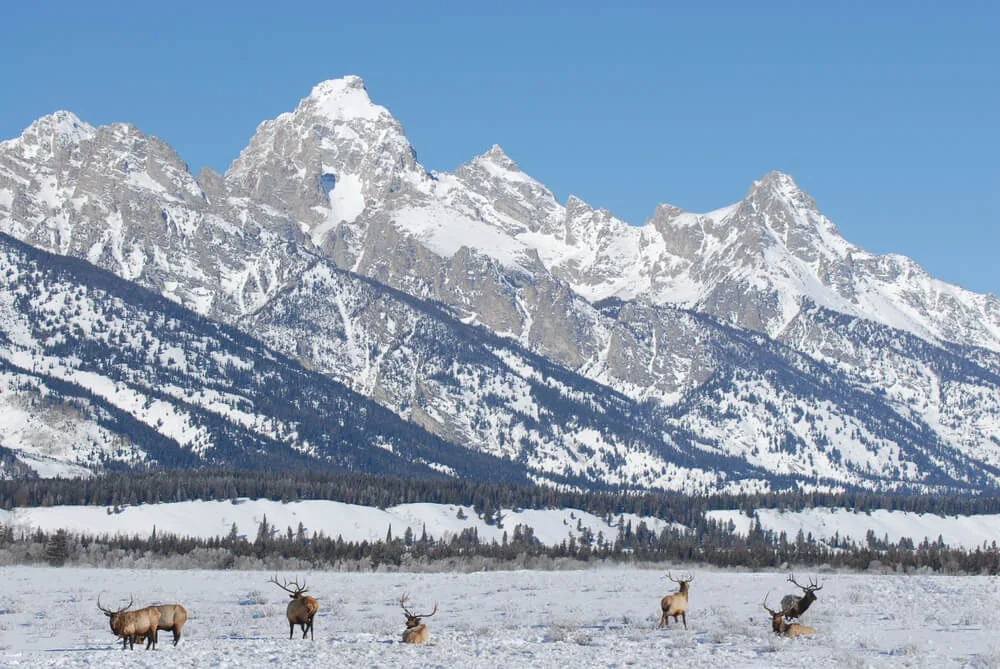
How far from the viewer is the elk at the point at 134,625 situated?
58.4m

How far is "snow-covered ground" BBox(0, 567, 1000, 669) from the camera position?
5500 centimetres

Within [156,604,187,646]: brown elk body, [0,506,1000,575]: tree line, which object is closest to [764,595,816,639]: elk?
[156,604,187,646]: brown elk body

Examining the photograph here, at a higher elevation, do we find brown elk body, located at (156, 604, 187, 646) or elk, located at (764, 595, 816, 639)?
elk, located at (764, 595, 816, 639)

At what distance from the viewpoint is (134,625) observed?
5872 centimetres

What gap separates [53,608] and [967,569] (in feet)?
238

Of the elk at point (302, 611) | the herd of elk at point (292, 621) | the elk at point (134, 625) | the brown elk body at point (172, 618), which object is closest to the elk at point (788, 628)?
the herd of elk at point (292, 621)

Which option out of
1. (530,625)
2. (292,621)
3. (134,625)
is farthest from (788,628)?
(134,625)

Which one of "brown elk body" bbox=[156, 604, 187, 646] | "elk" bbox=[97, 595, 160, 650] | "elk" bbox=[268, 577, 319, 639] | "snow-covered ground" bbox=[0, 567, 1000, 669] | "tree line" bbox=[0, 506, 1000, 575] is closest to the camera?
"snow-covered ground" bbox=[0, 567, 1000, 669]

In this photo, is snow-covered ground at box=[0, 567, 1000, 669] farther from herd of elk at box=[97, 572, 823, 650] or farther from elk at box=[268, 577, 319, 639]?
elk at box=[268, 577, 319, 639]

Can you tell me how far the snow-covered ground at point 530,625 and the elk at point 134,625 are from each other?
80cm

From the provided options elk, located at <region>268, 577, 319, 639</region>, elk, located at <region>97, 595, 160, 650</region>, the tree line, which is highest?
the tree line

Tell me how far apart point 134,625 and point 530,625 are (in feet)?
63.7

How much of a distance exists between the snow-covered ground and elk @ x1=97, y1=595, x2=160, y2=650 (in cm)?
80

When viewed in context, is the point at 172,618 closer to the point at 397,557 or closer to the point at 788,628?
the point at 788,628
